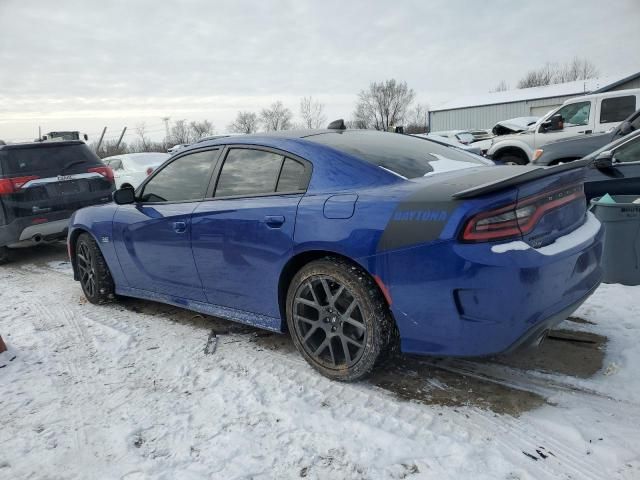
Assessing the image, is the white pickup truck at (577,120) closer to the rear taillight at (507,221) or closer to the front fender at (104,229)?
the rear taillight at (507,221)

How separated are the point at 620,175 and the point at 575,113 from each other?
5.71m

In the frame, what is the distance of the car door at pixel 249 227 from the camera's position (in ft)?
9.68

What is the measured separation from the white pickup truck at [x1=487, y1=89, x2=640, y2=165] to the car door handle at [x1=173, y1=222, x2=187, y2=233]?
8313 mm

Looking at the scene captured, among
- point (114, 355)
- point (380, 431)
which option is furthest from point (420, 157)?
point (114, 355)

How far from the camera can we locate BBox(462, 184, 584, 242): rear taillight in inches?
88.4

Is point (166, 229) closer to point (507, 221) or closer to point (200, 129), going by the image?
point (507, 221)

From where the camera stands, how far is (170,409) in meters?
2.70

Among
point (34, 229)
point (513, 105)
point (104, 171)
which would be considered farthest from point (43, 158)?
point (513, 105)

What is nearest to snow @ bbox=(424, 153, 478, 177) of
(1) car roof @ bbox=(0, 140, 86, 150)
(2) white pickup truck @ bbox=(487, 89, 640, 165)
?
(1) car roof @ bbox=(0, 140, 86, 150)

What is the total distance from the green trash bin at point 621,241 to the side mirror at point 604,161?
806 millimetres

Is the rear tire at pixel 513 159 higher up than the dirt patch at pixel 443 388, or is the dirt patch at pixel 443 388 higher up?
the rear tire at pixel 513 159

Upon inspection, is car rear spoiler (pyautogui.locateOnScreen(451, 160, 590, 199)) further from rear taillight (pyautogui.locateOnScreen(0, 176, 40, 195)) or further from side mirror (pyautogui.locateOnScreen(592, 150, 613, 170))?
rear taillight (pyautogui.locateOnScreen(0, 176, 40, 195))

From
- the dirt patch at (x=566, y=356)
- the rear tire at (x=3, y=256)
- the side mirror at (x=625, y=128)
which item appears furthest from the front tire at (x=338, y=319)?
the side mirror at (x=625, y=128)

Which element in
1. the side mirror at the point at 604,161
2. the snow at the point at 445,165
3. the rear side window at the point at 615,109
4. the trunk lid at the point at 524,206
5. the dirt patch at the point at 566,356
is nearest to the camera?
the trunk lid at the point at 524,206
